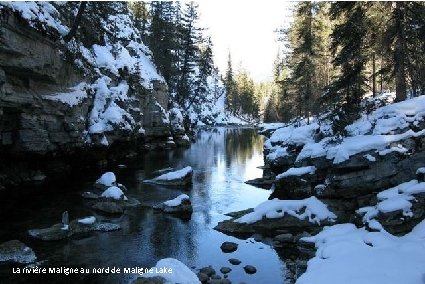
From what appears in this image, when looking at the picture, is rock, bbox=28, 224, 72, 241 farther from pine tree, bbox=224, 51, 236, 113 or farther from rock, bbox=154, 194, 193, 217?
pine tree, bbox=224, 51, 236, 113

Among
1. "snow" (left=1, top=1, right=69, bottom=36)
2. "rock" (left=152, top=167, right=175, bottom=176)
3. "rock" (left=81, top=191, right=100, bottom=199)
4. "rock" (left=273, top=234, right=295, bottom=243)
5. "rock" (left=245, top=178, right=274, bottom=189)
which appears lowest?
"rock" (left=273, top=234, right=295, bottom=243)

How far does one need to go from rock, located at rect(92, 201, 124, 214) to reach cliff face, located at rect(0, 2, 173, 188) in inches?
272

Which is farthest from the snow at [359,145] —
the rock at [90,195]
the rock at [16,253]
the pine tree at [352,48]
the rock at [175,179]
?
the rock at [16,253]

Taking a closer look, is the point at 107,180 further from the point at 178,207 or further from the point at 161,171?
the point at 161,171

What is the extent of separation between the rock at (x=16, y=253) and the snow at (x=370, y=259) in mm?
8908

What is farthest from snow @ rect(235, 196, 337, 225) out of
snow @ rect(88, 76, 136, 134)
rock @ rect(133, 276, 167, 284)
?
snow @ rect(88, 76, 136, 134)

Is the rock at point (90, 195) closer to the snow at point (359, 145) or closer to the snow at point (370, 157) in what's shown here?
the snow at point (359, 145)

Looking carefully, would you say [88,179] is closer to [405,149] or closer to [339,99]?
[339,99]

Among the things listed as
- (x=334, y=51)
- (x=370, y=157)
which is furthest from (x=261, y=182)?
(x=370, y=157)

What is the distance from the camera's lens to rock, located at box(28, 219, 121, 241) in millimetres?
16062

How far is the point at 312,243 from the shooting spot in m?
15.7

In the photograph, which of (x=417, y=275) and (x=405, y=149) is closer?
(x=417, y=275)

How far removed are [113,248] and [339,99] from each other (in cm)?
1579

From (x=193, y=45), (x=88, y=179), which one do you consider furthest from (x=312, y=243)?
(x=193, y=45)
